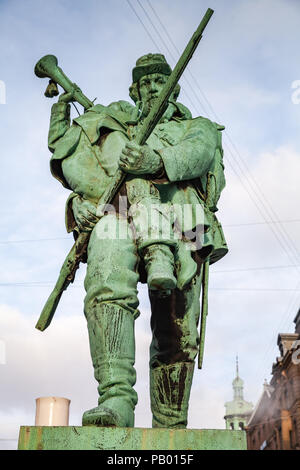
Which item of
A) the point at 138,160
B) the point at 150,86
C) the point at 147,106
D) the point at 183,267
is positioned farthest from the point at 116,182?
the point at 150,86

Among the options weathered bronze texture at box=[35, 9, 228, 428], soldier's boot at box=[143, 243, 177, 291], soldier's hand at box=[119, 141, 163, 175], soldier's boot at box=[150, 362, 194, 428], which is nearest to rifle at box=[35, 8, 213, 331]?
weathered bronze texture at box=[35, 9, 228, 428]

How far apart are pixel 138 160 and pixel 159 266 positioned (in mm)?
772

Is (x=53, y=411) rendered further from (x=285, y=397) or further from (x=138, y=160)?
(x=285, y=397)

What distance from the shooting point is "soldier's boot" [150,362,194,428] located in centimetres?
433

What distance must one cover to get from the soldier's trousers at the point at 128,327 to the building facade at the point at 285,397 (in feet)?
A: 132

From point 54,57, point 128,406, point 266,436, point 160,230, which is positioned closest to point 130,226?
point 160,230

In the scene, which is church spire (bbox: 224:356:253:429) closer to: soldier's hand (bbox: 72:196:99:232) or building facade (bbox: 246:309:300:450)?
building facade (bbox: 246:309:300:450)

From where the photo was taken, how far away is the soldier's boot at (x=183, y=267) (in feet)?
13.9

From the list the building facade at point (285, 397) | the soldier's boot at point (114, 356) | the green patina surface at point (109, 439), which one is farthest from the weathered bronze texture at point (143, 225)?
the building facade at point (285, 397)

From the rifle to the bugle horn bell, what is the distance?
44.0 inches

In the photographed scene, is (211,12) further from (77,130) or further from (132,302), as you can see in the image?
(132,302)

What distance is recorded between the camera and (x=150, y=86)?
5.09 m
